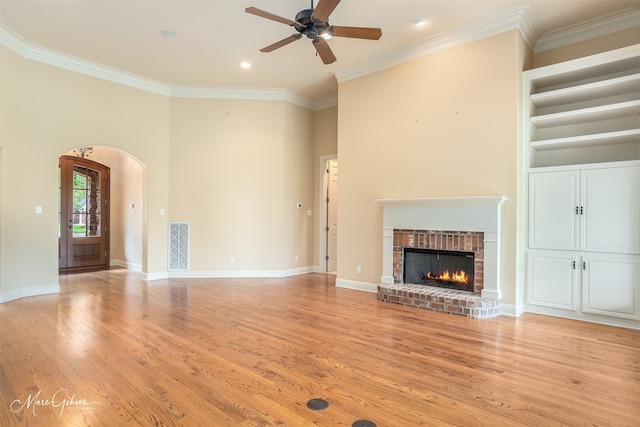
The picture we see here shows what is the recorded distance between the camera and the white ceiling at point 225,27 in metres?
4.08

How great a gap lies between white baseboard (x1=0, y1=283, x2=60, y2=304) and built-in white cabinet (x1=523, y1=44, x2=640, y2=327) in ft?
22.1

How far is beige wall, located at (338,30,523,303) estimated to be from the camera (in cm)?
433

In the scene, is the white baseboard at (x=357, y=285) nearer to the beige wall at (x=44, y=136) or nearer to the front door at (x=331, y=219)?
the front door at (x=331, y=219)

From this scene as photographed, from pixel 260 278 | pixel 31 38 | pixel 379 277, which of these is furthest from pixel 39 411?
pixel 31 38

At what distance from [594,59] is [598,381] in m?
3.52

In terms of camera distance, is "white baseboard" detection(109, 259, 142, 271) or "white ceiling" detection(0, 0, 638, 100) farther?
"white baseboard" detection(109, 259, 142, 271)

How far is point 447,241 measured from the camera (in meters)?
4.70

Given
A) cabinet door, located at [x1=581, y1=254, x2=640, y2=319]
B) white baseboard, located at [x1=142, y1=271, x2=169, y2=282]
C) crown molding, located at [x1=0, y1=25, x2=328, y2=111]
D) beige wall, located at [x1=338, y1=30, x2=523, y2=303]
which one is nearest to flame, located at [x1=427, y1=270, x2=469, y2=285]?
beige wall, located at [x1=338, y1=30, x2=523, y2=303]

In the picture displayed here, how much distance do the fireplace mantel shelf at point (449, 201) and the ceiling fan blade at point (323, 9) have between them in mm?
2552

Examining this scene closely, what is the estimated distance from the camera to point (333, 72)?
19.7 feet

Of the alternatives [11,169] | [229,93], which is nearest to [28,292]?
[11,169]

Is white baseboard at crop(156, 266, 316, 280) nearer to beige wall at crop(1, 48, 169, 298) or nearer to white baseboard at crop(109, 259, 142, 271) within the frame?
beige wall at crop(1, 48, 169, 298)

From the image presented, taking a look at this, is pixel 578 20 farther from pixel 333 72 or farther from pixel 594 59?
pixel 333 72

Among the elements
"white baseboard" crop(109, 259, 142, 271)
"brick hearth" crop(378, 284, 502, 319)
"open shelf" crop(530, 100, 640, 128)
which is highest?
"open shelf" crop(530, 100, 640, 128)
